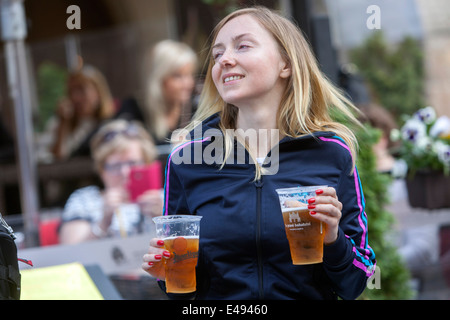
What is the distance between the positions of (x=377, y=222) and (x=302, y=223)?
68.2 inches

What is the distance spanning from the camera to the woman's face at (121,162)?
4108 millimetres

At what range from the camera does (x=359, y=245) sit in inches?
71.5

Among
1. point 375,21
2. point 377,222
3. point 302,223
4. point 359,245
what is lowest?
point 377,222

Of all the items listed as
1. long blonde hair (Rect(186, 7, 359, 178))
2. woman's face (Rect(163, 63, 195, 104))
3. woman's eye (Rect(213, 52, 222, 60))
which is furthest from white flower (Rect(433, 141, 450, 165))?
woman's face (Rect(163, 63, 195, 104))

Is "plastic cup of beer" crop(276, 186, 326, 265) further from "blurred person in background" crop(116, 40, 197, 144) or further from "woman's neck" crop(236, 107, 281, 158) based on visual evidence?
"blurred person in background" crop(116, 40, 197, 144)

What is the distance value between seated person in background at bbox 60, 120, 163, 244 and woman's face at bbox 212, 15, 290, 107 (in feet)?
6.46

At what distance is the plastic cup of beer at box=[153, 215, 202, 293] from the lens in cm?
160

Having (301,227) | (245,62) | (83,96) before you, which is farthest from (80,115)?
(301,227)

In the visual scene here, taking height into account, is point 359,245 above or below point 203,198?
below

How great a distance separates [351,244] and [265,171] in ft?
0.96
